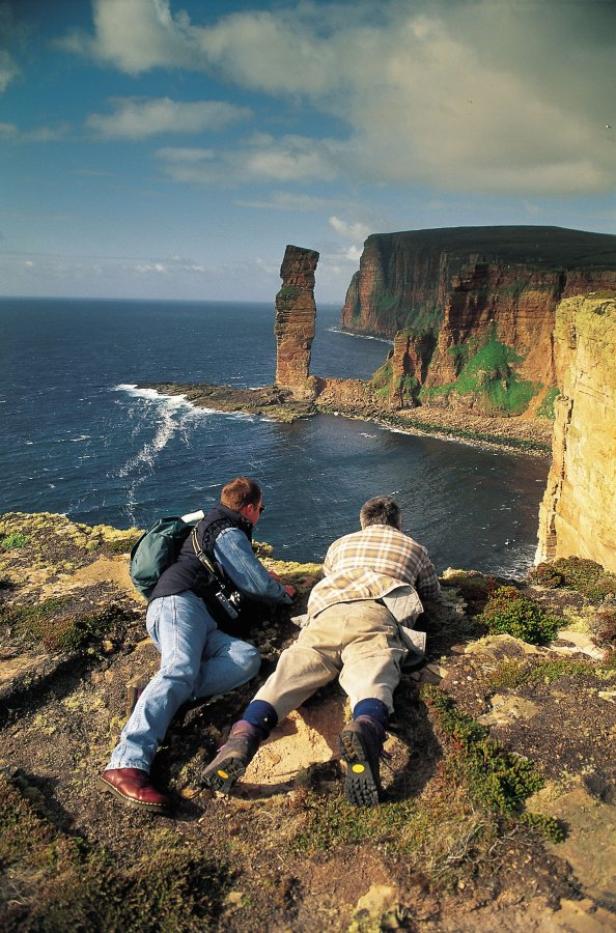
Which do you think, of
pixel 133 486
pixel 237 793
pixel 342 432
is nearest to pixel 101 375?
pixel 342 432

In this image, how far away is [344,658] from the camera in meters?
6.39

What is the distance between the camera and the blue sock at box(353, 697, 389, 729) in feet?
18.3

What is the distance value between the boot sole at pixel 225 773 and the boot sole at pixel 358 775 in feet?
3.19

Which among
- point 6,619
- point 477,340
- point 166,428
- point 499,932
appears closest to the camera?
point 499,932

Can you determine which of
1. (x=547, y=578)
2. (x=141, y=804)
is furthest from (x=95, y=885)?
(x=547, y=578)

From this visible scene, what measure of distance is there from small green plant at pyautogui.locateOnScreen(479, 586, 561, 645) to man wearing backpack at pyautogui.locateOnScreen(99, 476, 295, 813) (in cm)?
306

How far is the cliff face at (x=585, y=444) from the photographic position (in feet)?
59.4

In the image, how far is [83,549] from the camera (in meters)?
12.7

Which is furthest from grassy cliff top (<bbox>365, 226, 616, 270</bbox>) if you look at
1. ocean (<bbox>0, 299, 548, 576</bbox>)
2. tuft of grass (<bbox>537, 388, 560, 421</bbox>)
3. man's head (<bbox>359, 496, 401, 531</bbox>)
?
man's head (<bbox>359, 496, 401, 531</bbox>)

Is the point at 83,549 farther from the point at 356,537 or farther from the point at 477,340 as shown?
the point at 477,340

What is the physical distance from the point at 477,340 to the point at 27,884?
9335 cm

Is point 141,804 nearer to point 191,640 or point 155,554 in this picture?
point 191,640

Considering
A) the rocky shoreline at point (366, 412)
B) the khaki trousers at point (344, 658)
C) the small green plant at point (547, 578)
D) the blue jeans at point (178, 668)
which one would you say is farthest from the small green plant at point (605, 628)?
the rocky shoreline at point (366, 412)

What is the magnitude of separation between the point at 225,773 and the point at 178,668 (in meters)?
1.43
